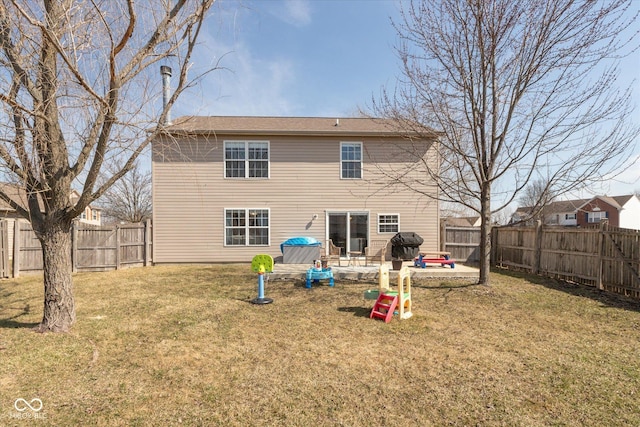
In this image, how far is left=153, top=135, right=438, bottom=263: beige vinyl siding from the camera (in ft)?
40.5

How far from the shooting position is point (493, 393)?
3270 mm

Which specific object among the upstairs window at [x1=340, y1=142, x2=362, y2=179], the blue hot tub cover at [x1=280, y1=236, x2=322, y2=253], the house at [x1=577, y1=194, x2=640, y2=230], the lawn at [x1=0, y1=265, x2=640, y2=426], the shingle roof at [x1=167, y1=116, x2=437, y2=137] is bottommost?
the lawn at [x1=0, y1=265, x2=640, y2=426]

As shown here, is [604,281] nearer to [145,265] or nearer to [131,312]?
[131,312]

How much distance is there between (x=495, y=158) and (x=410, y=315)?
4.29 metres

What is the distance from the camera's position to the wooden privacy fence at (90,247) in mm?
9992

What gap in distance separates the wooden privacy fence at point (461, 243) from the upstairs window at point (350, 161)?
4419mm

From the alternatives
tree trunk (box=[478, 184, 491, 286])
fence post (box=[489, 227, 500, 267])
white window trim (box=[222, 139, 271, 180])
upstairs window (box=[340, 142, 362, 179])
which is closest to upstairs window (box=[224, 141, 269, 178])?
white window trim (box=[222, 139, 271, 180])

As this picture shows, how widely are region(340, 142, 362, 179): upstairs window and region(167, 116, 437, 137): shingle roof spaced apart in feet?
1.87

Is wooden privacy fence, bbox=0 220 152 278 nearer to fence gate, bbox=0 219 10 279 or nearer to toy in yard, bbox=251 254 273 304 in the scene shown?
fence gate, bbox=0 219 10 279

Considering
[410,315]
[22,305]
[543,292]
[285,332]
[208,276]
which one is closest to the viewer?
[285,332]

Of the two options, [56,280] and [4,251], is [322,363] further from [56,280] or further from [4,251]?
[4,251]

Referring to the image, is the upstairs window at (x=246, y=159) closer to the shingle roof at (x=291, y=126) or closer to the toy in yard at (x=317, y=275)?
the shingle roof at (x=291, y=126)

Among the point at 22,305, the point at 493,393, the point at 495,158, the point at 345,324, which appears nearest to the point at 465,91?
the point at 495,158

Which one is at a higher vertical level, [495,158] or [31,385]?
[495,158]
